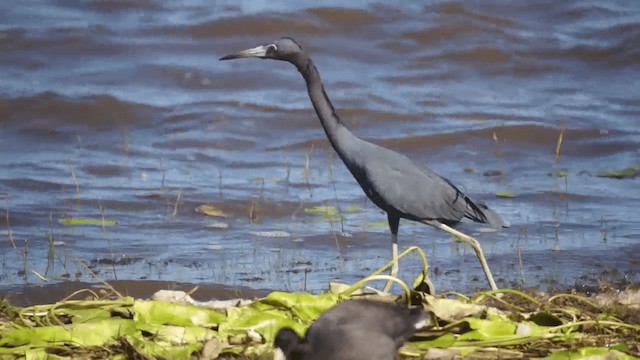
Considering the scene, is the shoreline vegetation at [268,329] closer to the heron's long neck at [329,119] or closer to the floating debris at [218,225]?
the heron's long neck at [329,119]

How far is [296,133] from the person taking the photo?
14.2 m

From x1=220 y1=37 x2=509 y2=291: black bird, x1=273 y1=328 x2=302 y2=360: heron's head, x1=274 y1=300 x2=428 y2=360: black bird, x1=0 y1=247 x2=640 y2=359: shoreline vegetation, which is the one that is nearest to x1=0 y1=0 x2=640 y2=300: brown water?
x1=220 y1=37 x2=509 y2=291: black bird

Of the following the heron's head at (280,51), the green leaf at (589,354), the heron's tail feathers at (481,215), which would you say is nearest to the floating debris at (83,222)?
the heron's head at (280,51)

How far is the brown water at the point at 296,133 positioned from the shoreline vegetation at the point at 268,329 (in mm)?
2462

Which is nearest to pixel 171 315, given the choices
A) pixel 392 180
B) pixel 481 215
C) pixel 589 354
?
pixel 589 354

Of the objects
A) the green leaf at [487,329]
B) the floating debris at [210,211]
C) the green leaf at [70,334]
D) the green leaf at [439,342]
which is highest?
the green leaf at [487,329]

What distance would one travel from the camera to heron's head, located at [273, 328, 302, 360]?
4930 millimetres

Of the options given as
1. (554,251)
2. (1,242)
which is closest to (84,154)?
(1,242)

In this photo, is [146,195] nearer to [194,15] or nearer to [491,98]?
[491,98]

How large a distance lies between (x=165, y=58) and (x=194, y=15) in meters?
1.54

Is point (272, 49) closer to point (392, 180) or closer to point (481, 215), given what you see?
point (392, 180)

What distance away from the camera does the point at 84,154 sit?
1321 cm

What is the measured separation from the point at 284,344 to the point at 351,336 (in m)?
0.25

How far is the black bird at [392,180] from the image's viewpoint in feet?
25.9
